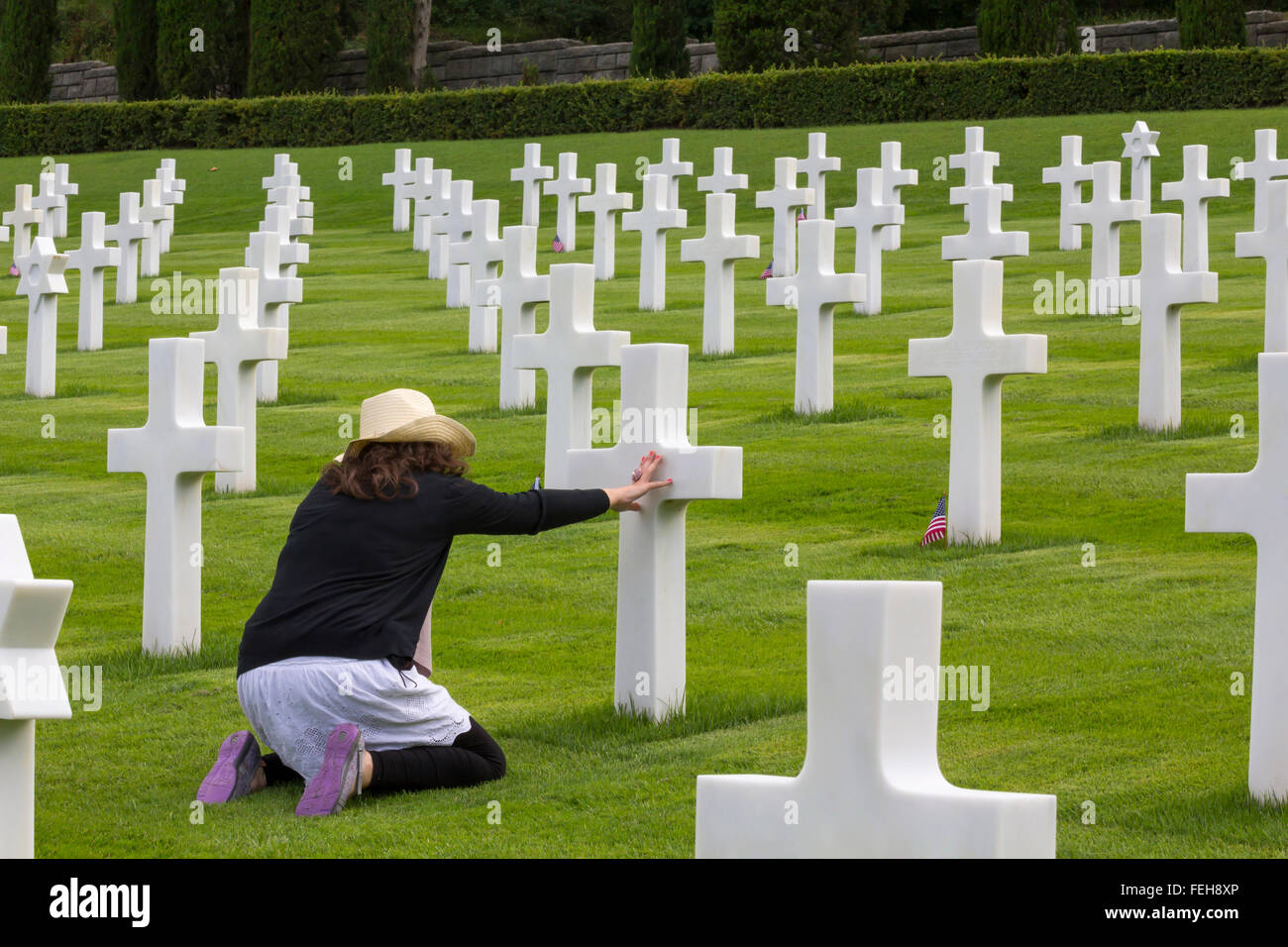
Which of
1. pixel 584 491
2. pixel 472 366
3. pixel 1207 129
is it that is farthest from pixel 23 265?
pixel 1207 129

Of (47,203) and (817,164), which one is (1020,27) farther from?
(47,203)

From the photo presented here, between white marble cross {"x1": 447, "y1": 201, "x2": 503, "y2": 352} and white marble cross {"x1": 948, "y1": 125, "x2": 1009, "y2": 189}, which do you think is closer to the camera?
white marble cross {"x1": 447, "y1": 201, "x2": 503, "y2": 352}

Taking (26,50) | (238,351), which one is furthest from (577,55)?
(238,351)

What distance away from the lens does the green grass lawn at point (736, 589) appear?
5.26m

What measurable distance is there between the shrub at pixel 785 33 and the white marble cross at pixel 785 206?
15970mm

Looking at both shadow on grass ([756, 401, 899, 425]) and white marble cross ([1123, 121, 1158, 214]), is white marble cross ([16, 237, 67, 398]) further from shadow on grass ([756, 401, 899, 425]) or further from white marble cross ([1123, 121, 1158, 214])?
white marble cross ([1123, 121, 1158, 214])

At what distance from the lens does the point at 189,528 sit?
746cm

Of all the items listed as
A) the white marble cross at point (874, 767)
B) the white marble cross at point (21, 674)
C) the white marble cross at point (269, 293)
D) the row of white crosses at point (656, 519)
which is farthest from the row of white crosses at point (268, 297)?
the white marble cross at point (874, 767)

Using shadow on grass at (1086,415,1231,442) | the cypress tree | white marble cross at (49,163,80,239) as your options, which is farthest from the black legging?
the cypress tree

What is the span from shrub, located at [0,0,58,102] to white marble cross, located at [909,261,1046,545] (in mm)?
37422

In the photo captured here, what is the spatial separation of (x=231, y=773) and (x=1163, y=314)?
23.0ft

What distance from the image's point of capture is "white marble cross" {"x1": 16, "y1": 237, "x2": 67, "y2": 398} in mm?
14938

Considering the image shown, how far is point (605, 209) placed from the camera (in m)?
20.2

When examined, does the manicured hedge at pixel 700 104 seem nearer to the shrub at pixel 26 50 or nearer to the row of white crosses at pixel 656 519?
the shrub at pixel 26 50
